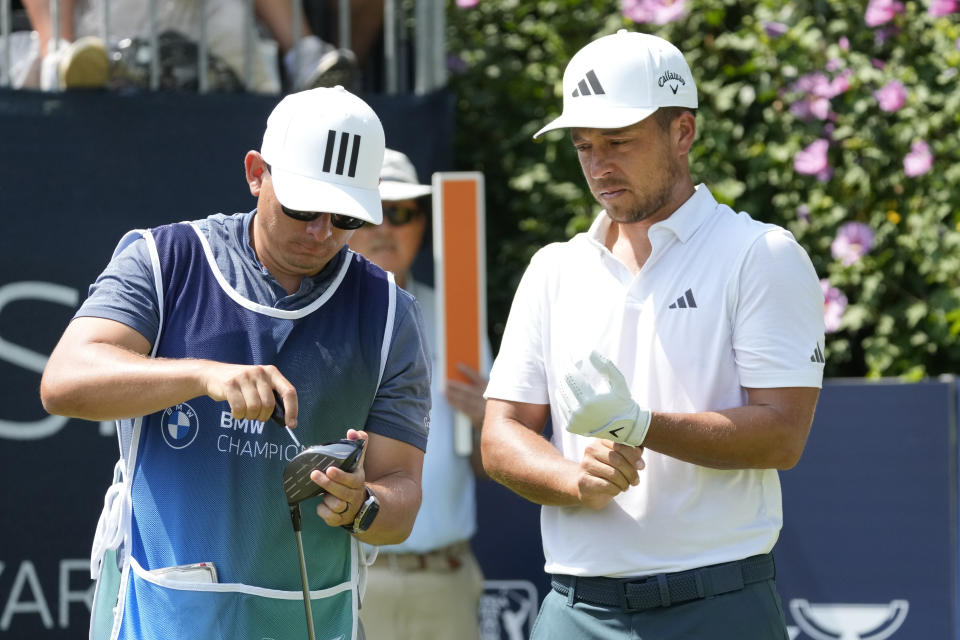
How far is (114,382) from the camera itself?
2.08 m

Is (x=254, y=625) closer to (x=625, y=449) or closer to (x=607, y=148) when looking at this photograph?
(x=625, y=449)

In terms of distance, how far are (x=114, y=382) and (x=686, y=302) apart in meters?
1.11

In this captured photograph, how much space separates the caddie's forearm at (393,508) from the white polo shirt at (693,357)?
0.38m

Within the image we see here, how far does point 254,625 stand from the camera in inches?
88.0

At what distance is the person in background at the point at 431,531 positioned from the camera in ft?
12.3

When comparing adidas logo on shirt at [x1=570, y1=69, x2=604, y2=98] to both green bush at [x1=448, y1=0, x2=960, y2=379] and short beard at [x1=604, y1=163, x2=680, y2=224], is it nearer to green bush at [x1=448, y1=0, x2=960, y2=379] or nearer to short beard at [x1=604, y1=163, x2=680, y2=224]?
short beard at [x1=604, y1=163, x2=680, y2=224]

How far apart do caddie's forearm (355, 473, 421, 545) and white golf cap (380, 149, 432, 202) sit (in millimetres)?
1525

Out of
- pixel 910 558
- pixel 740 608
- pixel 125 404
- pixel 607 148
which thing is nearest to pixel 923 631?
pixel 910 558

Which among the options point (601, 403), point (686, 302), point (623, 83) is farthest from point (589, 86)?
point (601, 403)

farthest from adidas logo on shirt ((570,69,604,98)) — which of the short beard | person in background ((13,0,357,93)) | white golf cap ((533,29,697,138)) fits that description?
person in background ((13,0,357,93))

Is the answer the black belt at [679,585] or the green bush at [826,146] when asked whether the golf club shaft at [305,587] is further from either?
the green bush at [826,146]

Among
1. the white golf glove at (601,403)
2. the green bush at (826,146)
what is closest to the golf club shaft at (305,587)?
the white golf glove at (601,403)

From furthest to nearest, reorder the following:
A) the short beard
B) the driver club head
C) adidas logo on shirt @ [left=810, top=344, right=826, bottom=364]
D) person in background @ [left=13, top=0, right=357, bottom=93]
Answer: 1. person in background @ [left=13, top=0, right=357, bottom=93]
2. the short beard
3. adidas logo on shirt @ [left=810, top=344, right=826, bottom=364]
4. the driver club head

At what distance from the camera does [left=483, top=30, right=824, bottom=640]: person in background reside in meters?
2.46
